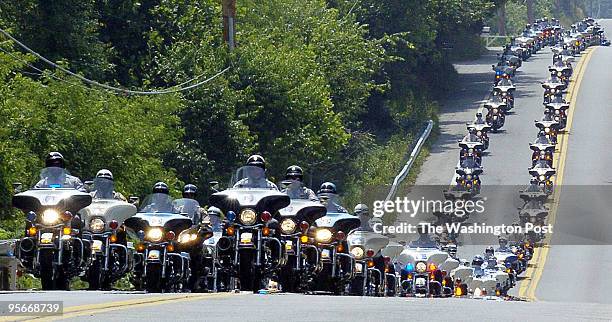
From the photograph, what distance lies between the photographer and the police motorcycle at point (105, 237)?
2438 cm

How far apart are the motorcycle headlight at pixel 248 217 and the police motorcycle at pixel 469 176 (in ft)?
130

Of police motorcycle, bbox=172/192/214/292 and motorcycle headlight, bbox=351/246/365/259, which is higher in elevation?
police motorcycle, bbox=172/192/214/292

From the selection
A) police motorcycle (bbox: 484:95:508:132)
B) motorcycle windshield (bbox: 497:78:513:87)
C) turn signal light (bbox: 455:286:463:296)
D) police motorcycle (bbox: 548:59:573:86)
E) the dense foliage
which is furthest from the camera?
police motorcycle (bbox: 548:59:573:86)

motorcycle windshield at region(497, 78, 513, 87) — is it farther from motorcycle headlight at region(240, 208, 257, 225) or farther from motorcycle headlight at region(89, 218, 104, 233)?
motorcycle headlight at region(240, 208, 257, 225)

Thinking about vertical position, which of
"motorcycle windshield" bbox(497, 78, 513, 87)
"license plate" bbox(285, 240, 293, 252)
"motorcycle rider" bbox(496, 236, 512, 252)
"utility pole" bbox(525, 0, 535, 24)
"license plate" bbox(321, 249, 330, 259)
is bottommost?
"motorcycle rider" bbox(496, 236, 512, 252)

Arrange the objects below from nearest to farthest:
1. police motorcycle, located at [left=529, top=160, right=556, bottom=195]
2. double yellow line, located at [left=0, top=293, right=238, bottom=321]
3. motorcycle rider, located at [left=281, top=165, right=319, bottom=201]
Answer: double yellow line, located at [left=0, top=293, right=238, bottom=321]
motorcycle rider, located at [left=281, top=165, right=319, bottom=201]
police motorcycle, located at [left=529, top=160, right=556, bottom=195]

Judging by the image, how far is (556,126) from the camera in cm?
7494

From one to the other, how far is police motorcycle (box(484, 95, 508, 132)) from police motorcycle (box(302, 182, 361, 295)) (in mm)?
54442

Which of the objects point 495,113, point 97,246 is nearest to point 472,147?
point 495,113

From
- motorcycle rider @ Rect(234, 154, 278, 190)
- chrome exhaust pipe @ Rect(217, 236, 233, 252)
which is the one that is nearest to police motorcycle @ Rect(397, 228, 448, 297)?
motorcycle rider @ Rect(234, 154, 278, 190)

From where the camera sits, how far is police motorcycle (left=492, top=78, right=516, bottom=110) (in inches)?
3317

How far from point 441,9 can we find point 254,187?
66490mm

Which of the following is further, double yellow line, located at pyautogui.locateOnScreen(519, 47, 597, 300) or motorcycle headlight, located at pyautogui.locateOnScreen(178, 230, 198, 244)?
double yellow line, located at pyautogui.locateOnScreen(519, 47, 597, 300)

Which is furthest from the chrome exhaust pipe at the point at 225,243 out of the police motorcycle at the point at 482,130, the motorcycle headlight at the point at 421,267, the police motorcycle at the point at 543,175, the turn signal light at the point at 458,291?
the police motorcycle at the point at 482,130
